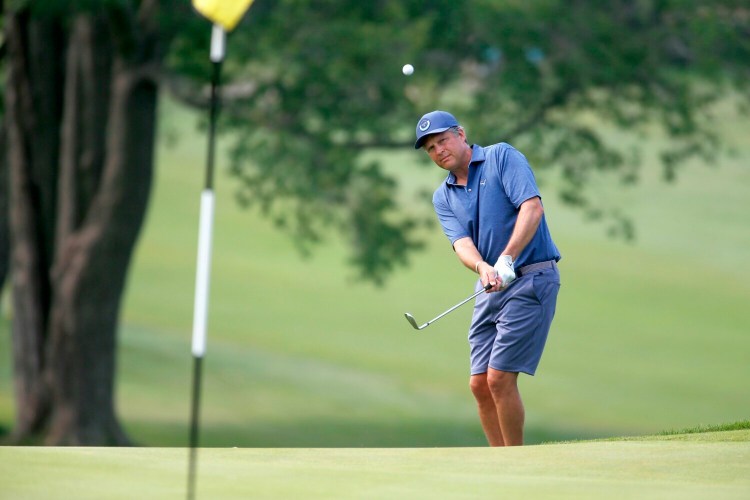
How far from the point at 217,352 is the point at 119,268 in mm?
9549

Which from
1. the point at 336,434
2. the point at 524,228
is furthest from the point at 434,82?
the point at 524,228

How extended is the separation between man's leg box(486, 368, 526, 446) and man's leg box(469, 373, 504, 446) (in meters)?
0.19

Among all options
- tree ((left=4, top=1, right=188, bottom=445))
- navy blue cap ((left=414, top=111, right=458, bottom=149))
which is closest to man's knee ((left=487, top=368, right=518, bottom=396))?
navy blue cap ((left=414, top=111, right=458, bottom=149))

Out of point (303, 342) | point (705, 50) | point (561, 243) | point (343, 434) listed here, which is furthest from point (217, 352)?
point (705, 50)

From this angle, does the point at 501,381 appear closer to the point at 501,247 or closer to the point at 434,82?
the point at 501,247

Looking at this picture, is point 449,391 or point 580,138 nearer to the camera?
point 580,138

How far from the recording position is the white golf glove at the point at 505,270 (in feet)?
21.6

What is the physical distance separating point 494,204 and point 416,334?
2095 centimetres

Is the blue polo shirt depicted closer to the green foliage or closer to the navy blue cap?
the navy blue cap

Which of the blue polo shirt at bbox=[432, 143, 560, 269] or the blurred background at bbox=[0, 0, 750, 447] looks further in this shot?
the blurred background at bbox=[0, 0, 750, 447]

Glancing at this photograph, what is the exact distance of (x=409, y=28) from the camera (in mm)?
16766

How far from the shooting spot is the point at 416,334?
2783cm

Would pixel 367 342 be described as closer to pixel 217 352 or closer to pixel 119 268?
pixel 217 352

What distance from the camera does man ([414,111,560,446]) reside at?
689 centimetres
